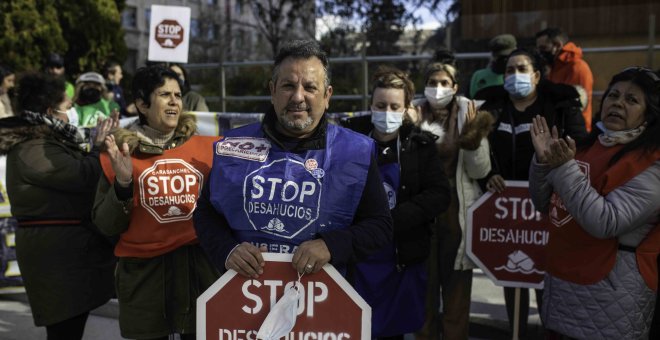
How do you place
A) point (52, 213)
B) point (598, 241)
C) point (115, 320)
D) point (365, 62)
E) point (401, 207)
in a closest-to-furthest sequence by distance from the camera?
point (598, 241)
point (401, 207)
point (52, 213)
point (115, 320)
point (365, 62)

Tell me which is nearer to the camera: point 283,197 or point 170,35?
point 283,197

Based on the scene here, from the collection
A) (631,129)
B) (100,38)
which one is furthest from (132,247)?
(100,38)

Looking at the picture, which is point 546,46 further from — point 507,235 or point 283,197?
point 283,197

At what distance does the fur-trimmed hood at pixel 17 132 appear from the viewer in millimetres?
3553

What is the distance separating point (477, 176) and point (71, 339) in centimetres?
253

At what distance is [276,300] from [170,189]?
1.08 metres

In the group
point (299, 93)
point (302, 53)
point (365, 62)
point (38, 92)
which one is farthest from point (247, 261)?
point (365, 62)

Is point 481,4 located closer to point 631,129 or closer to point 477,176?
point 477,176

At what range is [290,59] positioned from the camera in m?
2.31

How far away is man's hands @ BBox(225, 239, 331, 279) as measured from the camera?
7.16 ft

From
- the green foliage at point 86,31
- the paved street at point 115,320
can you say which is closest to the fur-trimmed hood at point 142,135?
the paved street at point 115,320

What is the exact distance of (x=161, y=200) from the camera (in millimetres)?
3100

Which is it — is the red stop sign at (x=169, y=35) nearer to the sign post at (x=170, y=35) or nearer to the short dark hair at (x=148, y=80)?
the sign post at (x=170, y=35)

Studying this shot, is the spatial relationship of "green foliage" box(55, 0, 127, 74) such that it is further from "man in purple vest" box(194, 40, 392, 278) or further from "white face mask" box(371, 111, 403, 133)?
"man in purple vest" box(194, 40, 392, 278)
